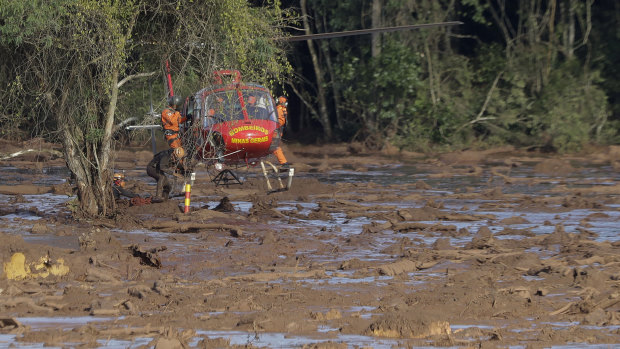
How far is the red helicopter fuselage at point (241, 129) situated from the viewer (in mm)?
16359

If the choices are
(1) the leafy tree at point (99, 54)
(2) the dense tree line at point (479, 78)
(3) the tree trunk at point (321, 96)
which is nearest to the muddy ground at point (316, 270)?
(1) the leafy tree at point (99, 54)

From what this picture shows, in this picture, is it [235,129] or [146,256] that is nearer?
[146,256]

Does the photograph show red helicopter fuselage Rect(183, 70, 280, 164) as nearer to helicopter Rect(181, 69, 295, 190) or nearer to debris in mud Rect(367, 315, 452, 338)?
helicopter Rect(181, 69, 295, 190)

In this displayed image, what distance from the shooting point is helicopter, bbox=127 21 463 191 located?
49.2 feet

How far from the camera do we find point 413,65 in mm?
31438

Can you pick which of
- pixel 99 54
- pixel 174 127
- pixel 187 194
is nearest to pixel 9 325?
pixel 99 54

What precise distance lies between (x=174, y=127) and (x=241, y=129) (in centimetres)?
194

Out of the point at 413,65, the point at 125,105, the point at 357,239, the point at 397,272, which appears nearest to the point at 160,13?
the point at 125,105

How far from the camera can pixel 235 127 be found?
1708 cm

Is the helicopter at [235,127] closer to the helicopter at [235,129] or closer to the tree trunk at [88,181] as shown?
the helicopter at [235,129]

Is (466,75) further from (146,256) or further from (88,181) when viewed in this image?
(146,256)

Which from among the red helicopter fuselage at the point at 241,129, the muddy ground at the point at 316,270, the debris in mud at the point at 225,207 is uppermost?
the red helicopter fuselage at the point at 241,129

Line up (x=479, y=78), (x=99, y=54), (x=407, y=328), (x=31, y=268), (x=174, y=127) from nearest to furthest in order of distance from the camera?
(x=407, y=328) < (x=31, y=268) < (x=99, y=54) < (x=174, y=127) < (x=479, y=78)

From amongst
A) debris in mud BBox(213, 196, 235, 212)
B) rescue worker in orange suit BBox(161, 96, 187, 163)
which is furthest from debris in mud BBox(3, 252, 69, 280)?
debris in mud BBox(213, 196, 235, 212)
